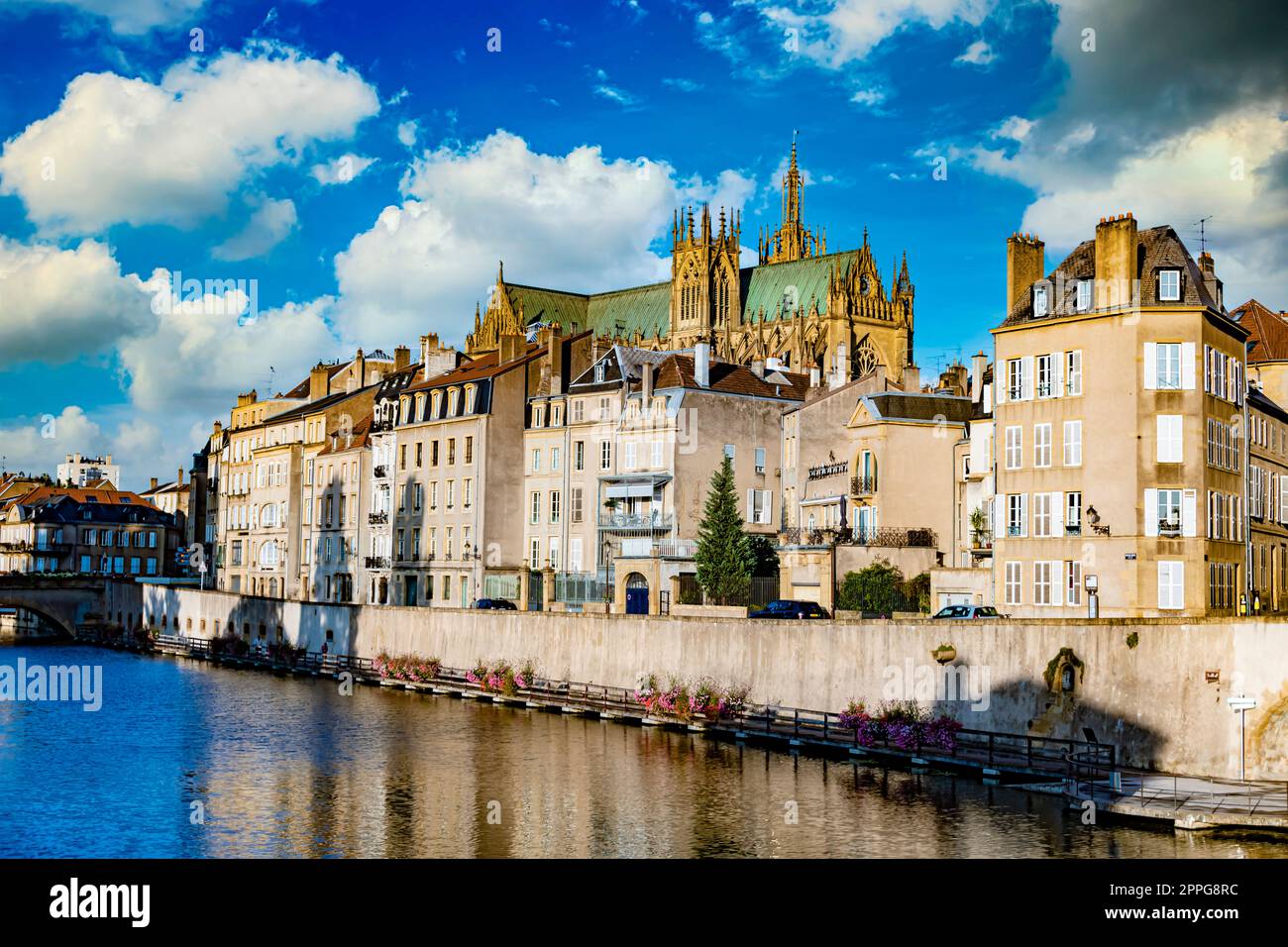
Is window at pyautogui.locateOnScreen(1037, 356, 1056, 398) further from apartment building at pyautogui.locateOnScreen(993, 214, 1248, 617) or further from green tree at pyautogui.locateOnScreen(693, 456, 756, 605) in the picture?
green tree at pyautogui.locateOnScreen(693, 456, 756, 605)

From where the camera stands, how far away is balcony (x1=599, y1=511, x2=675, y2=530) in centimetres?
7512

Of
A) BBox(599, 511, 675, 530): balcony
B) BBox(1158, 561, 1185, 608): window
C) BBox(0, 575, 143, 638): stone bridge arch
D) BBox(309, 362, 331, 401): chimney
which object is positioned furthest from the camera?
BBox(309, 362, 331, 401): chimney

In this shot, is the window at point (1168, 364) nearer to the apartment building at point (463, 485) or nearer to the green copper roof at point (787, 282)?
the apartment building at point (463, 485)

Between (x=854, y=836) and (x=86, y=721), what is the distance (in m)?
35.1

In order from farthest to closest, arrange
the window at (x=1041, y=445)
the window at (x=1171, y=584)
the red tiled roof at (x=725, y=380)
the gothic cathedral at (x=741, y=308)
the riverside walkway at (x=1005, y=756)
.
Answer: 1. the gothic cathedral at (x=741, y=308)
2. the red tiled roof at (x=725, y=380)
3. the window at (x=1041, y=445)
4. the window at (x=1171, y=584)
5. the riverside walkway at (x=1005, y=756)

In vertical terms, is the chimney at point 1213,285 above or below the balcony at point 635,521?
above

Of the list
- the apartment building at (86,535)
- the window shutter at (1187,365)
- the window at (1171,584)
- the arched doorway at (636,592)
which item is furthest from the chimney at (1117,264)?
the apartment building at (86,535)

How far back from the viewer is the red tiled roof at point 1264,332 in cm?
7194

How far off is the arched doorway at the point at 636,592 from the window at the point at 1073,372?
89.6ft

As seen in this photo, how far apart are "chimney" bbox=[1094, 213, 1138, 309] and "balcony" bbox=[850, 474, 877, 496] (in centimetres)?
1749

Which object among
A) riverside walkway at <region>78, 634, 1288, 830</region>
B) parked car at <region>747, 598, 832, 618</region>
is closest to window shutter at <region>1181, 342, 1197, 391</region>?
riverside walkway at <region>78, 634, 1288, 830</region>

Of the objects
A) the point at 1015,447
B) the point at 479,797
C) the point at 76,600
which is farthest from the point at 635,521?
the point at 76,600

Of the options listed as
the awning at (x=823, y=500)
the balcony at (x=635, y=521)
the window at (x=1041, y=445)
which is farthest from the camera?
the balcony at (x=635, y=521)
